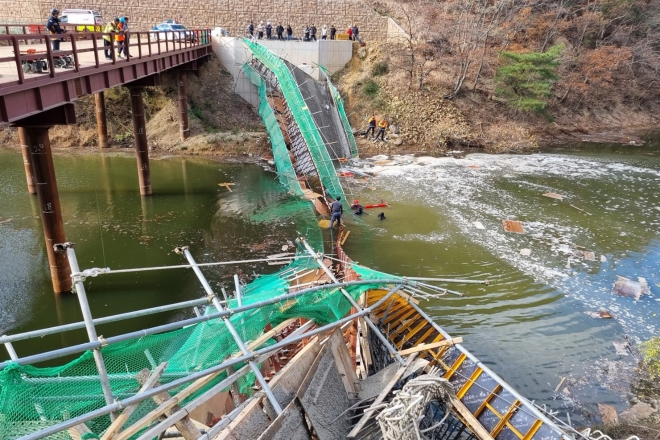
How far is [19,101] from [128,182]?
13.1 m

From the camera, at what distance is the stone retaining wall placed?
121ft

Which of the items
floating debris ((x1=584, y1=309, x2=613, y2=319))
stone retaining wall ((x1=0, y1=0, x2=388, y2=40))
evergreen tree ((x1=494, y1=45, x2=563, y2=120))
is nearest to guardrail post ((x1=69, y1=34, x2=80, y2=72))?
floating debris ((x1=584, y1=309, x2=613, y2=319))

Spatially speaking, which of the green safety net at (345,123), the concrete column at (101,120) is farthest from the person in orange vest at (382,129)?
the concrete column at (101,120)

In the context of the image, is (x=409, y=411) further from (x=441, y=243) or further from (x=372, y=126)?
(x=372, y=126)

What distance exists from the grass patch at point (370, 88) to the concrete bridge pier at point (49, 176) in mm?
24591

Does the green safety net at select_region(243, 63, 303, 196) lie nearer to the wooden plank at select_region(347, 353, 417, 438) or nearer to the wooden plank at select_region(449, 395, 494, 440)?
the wooden plank at select_region(347, 353, 417, 438)

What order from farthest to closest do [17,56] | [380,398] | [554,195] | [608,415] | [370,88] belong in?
[370,88]
[554,195]
[608,415]
[17,56]
[380,398]

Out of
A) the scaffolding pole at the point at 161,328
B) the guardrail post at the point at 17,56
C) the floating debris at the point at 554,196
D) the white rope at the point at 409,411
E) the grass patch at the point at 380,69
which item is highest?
the guardrail post at the point at 17,56

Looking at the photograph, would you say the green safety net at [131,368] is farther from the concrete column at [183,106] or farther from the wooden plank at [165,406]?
the concrete column at [183,106]

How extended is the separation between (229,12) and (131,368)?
37.9m

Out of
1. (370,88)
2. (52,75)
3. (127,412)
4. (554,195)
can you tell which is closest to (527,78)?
(370,88)

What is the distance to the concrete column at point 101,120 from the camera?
26697 millimetres

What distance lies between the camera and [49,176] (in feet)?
41.8

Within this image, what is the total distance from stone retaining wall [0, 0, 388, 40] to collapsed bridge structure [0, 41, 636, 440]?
33055 millimetres
